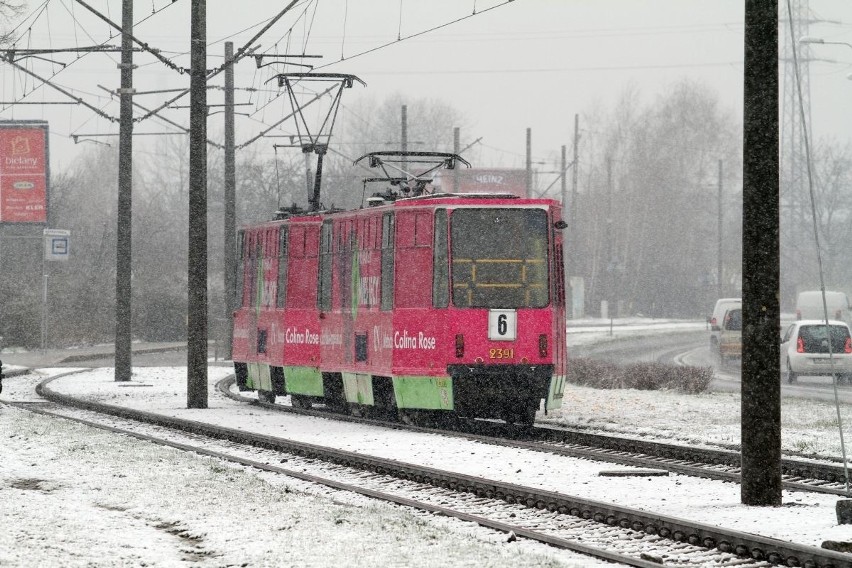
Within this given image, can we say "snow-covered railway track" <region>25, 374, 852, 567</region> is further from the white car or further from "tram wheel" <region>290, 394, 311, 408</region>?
the white car

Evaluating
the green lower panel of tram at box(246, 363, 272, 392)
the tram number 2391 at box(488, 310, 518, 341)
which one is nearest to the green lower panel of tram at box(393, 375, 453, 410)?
the tram number 2391 at box(488, 310, 518, 341)

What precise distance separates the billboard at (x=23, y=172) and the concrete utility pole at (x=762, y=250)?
1731 inches

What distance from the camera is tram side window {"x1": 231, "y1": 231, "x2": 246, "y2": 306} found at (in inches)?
1152

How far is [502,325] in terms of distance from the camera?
821 inches

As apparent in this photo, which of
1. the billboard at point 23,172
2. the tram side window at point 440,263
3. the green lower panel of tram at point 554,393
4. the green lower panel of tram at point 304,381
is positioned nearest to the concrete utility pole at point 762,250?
the green lower panel of tram at point 554,393

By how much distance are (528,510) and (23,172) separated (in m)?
44.5

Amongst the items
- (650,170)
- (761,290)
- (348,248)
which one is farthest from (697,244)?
(761,290)

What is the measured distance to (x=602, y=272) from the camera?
104 m

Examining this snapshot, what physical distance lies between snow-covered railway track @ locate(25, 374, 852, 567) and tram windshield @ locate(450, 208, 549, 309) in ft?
12.3

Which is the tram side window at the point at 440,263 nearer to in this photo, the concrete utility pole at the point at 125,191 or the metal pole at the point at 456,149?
the concrete utility pole at the point at 125,191

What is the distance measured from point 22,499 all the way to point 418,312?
9308 mm

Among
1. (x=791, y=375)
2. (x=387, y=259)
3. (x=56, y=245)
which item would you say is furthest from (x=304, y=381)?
(x=56, y=245)

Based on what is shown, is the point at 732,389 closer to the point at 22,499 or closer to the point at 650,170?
the point at 22,499

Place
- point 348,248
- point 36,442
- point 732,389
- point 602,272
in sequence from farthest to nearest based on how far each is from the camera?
point 602,272
point 732,389
point 348,248
point 36,442
